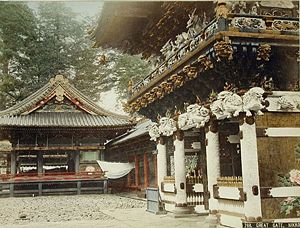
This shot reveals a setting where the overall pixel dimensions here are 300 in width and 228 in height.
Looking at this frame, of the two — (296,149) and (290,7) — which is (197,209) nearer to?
(296,149)

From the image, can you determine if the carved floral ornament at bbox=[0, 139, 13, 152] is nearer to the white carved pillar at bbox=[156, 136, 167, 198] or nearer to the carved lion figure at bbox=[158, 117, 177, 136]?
the white carved pillar at bbox=[156, 136, 167, 198]

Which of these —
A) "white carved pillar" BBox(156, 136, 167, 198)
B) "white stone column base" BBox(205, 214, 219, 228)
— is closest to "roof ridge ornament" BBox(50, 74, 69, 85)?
"white carved pillar" BBox(156, 136, 167, 198)

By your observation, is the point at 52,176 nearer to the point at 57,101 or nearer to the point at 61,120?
the point at 61,120

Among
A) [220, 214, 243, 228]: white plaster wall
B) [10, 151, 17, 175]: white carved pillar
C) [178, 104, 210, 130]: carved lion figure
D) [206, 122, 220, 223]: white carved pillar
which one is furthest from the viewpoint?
[10, 151, 17, 175]: white carved pillar

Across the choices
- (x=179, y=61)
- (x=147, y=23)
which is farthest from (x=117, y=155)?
(x=179, y=61)

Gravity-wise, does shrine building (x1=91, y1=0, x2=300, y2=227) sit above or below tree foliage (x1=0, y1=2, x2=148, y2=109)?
below

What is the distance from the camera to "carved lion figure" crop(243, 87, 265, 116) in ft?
21.4

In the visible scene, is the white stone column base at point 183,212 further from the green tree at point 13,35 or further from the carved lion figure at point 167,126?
the green tree at point 13,35

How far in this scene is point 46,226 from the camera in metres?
9.37

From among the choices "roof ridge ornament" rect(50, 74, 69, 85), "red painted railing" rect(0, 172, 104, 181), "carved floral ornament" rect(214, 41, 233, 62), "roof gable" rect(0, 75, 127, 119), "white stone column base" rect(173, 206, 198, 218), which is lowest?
"white stone column base" rect(173, 206, 198, 218)

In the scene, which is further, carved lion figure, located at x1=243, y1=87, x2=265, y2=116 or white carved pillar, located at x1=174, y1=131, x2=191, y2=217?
white carved pillar, located at x1=174, y1=131, x2=191, y2=217

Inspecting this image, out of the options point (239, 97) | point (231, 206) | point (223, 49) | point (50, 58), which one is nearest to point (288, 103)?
point (239, 97)

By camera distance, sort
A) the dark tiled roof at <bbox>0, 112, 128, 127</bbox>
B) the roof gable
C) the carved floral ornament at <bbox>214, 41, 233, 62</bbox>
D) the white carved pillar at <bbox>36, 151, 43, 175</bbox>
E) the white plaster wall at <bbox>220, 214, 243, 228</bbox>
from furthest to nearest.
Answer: the roof gable → the dark tiled roof at <bbox>0, 112, 128, 127</bbox> → the white carved pillar at <bbox>36, 151, 43, 175</bbox> → the white plaster wall at <bbox>220, 214, 243, 228</bbox> → the carved floral ornament at <bbox>214, 41, 233, 62</bbox>

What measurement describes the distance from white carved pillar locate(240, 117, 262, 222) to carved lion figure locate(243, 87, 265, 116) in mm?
173
